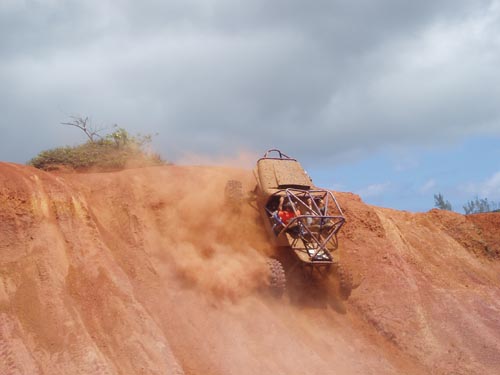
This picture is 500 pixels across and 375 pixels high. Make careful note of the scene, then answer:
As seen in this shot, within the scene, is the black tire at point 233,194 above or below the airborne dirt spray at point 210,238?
above

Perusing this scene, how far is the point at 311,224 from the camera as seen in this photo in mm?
13328

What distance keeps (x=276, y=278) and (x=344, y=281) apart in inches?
84.9

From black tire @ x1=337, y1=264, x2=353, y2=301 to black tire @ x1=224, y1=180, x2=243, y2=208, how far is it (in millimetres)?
3253

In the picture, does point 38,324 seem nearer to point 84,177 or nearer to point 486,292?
point 84,177

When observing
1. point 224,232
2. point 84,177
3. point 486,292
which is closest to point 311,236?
point 224,232

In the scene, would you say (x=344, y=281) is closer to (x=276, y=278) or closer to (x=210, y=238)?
(x=276, y=278)

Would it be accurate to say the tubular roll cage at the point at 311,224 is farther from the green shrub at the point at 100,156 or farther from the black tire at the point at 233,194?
the green shrub at the point at 100,156

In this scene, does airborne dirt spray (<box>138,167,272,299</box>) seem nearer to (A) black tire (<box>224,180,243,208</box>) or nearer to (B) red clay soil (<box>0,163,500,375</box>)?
(B) red clay soil (<box>0,163,500,375</box>)

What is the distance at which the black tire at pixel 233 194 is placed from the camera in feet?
48.0

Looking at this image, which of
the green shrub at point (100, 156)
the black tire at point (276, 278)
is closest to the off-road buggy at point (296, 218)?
the black tire at point (276, 278)

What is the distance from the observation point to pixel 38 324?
8.80 m

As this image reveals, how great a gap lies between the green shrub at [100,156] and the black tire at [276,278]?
22.7 ft

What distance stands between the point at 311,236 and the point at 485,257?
10.2 metres

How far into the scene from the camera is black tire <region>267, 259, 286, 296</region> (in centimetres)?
1273
